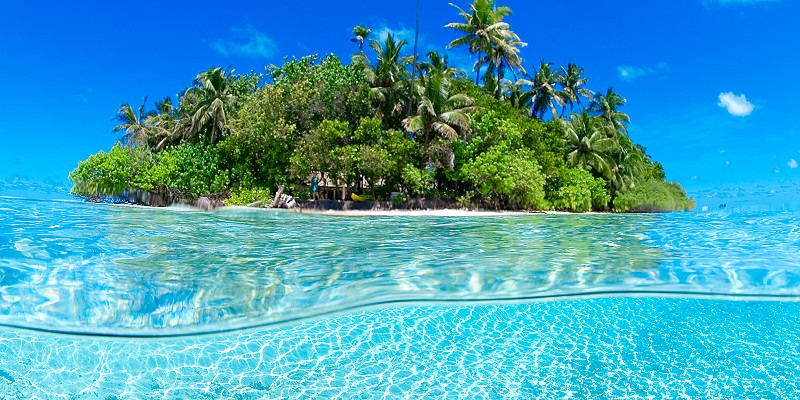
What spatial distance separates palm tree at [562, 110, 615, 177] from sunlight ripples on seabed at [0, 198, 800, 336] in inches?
739

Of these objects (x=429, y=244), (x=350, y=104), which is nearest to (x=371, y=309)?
(x=429, y=244)

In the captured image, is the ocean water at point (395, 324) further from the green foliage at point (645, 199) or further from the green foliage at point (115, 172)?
the green foliage at point (645, 199)

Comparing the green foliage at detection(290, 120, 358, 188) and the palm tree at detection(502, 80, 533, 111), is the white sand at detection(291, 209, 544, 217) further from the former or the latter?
the palm tree at detection(502, 80, 533, 111)

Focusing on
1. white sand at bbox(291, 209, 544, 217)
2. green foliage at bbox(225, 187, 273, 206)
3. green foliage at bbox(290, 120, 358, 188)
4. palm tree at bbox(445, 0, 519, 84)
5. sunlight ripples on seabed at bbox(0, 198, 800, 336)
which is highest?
palm tree at bbox(445, 0, 519, 84)

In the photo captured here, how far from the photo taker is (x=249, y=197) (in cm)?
2478

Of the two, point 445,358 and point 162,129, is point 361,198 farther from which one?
point 445,358

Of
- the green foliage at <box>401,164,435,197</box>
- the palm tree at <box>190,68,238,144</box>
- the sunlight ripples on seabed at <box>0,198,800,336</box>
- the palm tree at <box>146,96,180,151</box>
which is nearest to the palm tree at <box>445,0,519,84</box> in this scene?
the green foliage at <box>401,164,435,197</box>

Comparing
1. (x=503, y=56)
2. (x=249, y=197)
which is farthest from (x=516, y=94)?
(x=249, y=197)

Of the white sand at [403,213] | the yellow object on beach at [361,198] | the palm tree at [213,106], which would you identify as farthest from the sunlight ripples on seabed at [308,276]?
the palm tree at [213,106]

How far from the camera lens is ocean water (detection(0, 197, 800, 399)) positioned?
4062 mm

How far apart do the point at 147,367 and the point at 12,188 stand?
156 ft

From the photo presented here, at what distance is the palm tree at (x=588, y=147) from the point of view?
2819cm

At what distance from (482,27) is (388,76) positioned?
8.35 m

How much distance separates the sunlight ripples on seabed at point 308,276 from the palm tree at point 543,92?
24.1m
